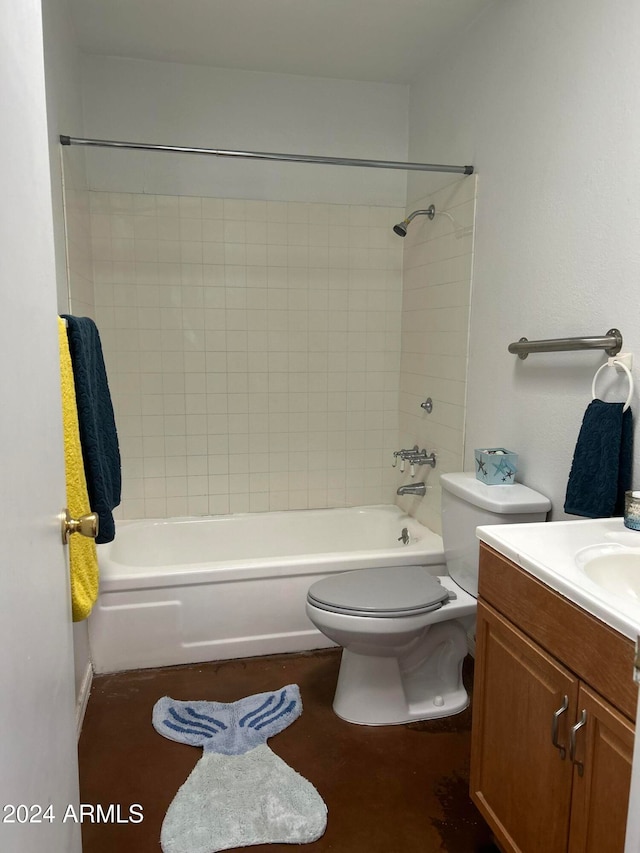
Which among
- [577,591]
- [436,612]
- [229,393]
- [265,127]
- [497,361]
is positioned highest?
[265,127]

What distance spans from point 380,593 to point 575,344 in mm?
1012

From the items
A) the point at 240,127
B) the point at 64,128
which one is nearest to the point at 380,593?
the point at 64,128

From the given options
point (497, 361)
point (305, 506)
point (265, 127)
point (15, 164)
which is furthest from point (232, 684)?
point (265, 127)

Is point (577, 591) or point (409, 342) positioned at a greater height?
point (409, 342)

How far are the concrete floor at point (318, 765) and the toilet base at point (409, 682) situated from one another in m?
0.04

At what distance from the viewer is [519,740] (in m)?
1.36

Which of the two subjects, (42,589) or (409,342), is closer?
(42,589)

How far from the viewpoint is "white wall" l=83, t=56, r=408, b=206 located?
2.83 metres

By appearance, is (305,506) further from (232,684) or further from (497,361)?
(497,361)

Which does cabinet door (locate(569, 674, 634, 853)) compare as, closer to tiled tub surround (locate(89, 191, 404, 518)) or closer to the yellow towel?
the yellow towel

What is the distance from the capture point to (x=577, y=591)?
1149 mm

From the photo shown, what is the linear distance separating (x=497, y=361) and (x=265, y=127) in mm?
1652

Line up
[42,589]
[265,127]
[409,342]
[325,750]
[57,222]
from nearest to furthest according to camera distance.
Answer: [42,589] → [325,750] → [57,222] → [265,127] → [409,342]

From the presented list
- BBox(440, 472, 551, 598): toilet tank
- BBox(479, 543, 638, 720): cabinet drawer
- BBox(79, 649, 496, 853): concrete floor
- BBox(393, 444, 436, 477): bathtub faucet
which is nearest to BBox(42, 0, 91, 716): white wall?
BBox(79, 649, 496, 853): concrete floor
